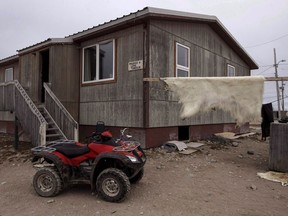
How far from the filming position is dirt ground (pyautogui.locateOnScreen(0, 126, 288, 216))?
4.25m

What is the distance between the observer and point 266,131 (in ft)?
25.3

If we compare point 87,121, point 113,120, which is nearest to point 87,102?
point 87,121

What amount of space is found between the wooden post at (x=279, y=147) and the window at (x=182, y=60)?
418cm

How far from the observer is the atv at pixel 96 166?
4531mm

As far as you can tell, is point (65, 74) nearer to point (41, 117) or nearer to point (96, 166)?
point (41, 117)

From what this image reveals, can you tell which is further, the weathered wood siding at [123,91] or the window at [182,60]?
the window at [182,60]

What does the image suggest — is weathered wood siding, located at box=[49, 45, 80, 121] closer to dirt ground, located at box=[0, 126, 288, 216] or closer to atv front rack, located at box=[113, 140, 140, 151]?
dirt ground, located at box=[0, 126, 288, 216]

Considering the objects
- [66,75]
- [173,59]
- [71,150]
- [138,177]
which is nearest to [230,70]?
[173,59]

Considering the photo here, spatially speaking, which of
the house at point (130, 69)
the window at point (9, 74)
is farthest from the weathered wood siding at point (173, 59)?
the window at point (9, 74)

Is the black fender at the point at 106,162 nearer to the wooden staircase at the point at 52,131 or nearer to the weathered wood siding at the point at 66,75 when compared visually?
the wooden staircase at the point at 52,131

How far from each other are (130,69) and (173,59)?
5.93 ft

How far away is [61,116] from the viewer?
8.88 m

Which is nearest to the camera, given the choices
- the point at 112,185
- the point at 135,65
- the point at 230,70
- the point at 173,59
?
the point at 112,185

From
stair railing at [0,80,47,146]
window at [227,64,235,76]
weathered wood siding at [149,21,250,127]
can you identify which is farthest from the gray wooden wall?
window at [227,64,235,76]
